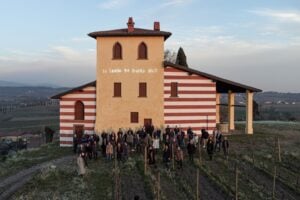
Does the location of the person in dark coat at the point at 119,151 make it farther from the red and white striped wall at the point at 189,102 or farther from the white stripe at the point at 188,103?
the white stripe at the point at 188,103

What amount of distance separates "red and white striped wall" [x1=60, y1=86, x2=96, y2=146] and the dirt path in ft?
20.4

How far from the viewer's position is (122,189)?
89.2 feet

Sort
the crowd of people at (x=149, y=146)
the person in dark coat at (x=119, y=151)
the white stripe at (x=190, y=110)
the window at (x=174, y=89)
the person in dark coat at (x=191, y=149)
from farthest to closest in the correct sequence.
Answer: the window at (x=174, y=89) → the white stripe at (x=190, y=110) → the person in dark coat at (x=119, y=151) → the person in dark coat at (x=191, y=149) → the crowd of people at (x=149, y=146)

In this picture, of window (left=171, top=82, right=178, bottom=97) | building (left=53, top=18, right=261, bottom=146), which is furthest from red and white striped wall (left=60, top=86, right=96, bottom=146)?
window (left=171, top=82, right=178, bottom=97)

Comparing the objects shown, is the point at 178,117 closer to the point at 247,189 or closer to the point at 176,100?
the point at 176,100

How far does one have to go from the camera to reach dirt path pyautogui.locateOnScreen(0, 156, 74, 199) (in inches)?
1181

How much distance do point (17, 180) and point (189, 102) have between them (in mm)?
15984

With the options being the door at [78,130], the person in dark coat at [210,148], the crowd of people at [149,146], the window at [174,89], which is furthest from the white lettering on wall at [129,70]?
the person in dark coat at [210,148]

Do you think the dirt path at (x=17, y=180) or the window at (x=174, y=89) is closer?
the dirt path at (x=17, y=180)

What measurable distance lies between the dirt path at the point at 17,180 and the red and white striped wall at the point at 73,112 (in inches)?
245

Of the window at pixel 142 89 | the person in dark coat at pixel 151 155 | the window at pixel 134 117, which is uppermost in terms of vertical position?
the window at pixel 142 89

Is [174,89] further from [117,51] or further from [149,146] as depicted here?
[149,146]

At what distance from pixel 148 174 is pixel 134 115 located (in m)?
12.6

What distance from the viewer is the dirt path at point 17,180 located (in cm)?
2999
